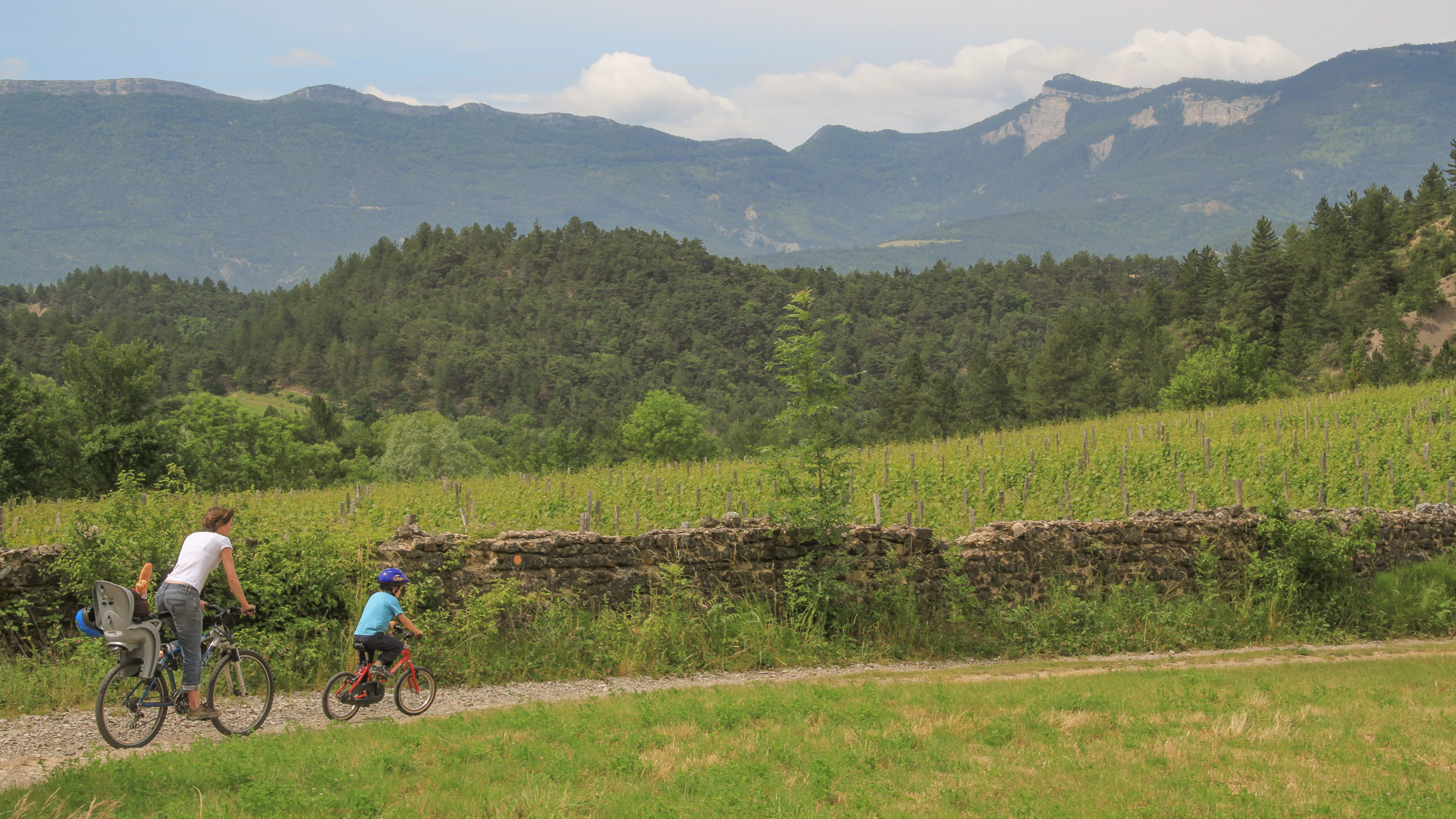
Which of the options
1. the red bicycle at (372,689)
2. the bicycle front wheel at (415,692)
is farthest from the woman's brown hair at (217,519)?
the bicycle front wheel at (415,692)

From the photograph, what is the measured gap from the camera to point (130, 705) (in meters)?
7.48

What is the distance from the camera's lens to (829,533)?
12516mm

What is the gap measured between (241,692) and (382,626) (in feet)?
3.95

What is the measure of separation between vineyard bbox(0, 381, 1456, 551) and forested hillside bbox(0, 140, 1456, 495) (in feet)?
16.9

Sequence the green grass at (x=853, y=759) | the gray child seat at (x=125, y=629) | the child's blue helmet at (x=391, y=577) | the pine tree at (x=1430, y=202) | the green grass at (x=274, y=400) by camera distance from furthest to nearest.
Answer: the green grass at (x=274, y=400) < the pine tree at (x=1430, y=202) < the child's blue helmet at (x=391, y=577) < the gray child seat at (x=125, y=629) < the green grass at (x=853, y=759)

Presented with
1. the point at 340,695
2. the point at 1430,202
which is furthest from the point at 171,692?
the point at 1430,202

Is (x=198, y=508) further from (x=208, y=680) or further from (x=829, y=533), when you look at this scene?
(x=829, y=533)

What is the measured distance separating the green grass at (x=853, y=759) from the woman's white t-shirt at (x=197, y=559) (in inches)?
50.6

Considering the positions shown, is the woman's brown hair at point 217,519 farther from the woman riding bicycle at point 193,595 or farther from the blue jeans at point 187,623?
the blue jeans at point 187,623

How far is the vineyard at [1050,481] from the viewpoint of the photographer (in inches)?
853

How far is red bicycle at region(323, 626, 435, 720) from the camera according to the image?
27.8 ft

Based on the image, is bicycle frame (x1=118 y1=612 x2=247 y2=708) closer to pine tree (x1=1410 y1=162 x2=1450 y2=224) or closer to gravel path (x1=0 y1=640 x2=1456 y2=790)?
gravel path (x1=0 y1=640 x2=1456 y2=790)

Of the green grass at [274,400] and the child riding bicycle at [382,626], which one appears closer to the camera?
the child riding bicycle at [382,626]

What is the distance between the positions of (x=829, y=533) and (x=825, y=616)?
104cm
